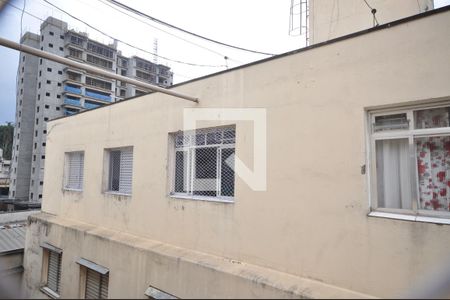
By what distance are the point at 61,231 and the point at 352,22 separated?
8.85 meters

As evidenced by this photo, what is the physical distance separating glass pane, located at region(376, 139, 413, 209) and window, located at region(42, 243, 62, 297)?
7.57m

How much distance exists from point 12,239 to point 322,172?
11.3m

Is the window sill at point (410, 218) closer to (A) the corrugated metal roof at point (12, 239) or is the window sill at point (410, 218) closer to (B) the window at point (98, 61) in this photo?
(A) the corrugated metal roof at point (12, 239)

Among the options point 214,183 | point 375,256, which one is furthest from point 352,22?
point 375,256

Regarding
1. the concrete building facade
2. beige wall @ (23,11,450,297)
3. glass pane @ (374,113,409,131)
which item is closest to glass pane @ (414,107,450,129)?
glass pane @ (374,113,409,131)

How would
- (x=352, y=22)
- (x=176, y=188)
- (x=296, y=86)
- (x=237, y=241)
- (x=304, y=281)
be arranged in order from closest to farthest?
1. (x=304, y=281)
2. (x=296, y=86)
3. (x=237, y=241)
4. (x=176, y=188)
5. (x=352, y=22)

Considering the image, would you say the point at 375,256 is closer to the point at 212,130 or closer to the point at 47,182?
the point at 212,130

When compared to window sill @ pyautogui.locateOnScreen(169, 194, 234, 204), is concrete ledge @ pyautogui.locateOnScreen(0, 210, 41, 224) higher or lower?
lower

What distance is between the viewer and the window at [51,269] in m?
7.43

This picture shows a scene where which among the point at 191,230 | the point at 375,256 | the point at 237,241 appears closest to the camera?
the point at 375,256

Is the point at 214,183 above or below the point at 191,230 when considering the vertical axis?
above

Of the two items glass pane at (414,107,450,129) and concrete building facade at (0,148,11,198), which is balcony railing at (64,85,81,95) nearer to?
concrete building facade at (0,148,11,198)

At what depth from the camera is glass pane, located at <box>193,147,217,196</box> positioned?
527 cm

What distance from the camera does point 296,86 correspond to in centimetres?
421
